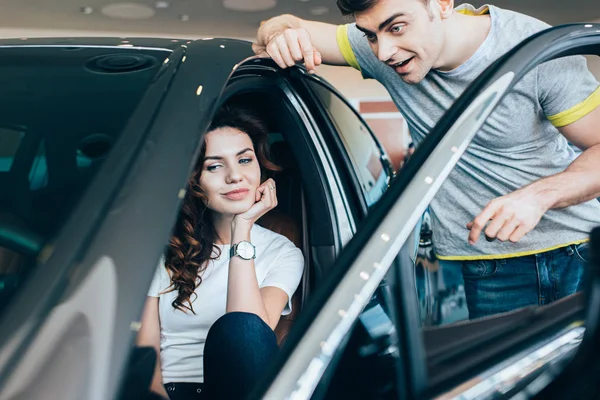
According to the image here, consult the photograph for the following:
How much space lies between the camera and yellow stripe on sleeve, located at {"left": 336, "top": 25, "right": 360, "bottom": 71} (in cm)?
166

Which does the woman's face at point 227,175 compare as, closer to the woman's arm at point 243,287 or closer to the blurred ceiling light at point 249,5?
the woman's arm at point 243,287

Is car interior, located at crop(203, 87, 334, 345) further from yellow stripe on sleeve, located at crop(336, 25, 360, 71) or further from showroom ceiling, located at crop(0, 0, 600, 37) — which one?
showroom ceiling, located at crop(0, 0, 600, 37)

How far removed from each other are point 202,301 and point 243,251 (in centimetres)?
15

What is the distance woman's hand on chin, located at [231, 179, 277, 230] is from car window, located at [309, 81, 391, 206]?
0.25 metres

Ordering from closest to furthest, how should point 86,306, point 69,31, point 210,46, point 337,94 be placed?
point 86,306 → point 210,46 → point 337,94 → point 69,31

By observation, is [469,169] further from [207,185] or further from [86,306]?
[86,306]

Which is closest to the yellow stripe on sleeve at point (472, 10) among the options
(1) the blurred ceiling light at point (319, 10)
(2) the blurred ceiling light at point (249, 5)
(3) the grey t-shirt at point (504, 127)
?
(3) the grey t-shirt at point (504, 127)

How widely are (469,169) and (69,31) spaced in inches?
358

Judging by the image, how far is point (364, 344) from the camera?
843 millimetres

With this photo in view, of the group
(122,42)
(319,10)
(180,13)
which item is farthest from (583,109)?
(180,13)

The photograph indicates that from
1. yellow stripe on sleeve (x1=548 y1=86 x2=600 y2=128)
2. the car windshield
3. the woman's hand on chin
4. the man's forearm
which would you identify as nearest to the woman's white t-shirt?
the woman's hand on chin

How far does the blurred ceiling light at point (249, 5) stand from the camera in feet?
26.9

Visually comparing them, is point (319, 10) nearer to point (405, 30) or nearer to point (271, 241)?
point (405, 30)

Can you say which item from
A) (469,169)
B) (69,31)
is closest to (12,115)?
(469,169)
